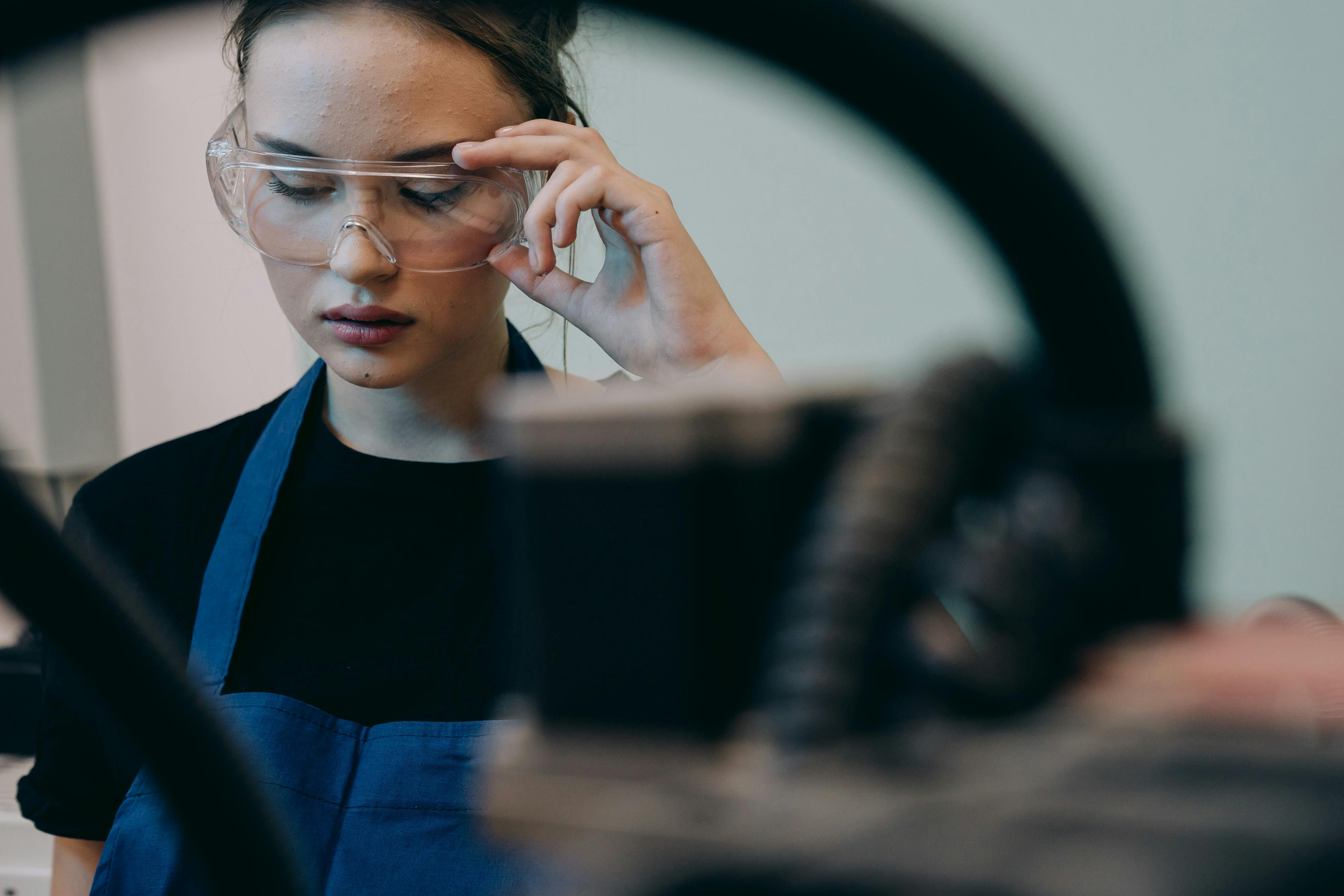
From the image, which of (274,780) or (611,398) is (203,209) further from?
(611,398)

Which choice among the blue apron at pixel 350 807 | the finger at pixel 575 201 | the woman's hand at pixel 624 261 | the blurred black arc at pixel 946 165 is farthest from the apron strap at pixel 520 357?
the blurred black arc at pixel 946 165

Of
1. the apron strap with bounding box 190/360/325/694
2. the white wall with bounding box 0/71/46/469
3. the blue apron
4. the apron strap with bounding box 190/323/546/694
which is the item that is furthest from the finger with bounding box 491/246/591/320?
the white wall with bounding box 0/71/46/469

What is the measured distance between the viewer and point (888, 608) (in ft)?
0.46

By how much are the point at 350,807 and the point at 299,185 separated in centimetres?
55

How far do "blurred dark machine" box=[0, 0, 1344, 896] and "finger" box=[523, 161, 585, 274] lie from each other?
0.64 metres

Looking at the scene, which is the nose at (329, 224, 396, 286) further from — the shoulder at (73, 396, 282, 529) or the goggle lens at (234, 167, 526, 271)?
the shoulder at (73, 396, 282, 529)

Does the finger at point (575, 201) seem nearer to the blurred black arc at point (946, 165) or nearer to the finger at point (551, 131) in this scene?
the finger at point (551, 131)

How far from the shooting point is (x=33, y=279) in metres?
1.41

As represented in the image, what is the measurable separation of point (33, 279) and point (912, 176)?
1.60 meters

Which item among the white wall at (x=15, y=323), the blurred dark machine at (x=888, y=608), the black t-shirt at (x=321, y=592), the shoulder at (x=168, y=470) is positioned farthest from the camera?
the white wall at (x=15, y=323)

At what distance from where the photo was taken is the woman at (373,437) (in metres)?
0.79

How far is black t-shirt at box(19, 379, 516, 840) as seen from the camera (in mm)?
883

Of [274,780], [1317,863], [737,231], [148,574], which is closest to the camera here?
[1317,863]

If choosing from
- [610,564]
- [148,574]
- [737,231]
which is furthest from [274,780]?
[737,231]
